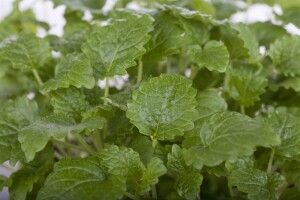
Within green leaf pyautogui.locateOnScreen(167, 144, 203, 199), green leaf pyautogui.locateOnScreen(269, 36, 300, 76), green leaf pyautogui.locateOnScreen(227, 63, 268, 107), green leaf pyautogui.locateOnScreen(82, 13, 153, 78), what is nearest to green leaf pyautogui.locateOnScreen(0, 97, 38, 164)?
green leaf pyautogui.locateOnScreen(82, 13, 153, 78)

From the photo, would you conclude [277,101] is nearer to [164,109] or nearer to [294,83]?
[294,83]

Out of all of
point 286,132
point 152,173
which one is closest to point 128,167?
point 152,173

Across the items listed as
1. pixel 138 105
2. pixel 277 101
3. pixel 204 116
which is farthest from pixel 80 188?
pixel 277 101

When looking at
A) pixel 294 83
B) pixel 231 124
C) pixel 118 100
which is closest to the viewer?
pixel 231 124

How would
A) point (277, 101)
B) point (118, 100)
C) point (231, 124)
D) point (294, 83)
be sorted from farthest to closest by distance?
1. point (277, 101)
2. point (294, 83)
3. point (118, 100)
4. point (231, 124)

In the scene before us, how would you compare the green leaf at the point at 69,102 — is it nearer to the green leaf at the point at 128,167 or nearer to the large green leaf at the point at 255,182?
the green leaf at the point at 128,167

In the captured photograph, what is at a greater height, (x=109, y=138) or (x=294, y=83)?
(x=294, y=83)
